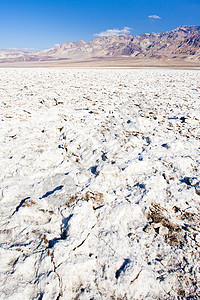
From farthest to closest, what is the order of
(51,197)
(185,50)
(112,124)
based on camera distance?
(185,50)
(112,124)
(51,197)

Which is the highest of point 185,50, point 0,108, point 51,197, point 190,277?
point 185,50

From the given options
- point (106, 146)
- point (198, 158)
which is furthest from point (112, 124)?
point (198, 158)

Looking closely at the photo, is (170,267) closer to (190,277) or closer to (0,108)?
(190,277)

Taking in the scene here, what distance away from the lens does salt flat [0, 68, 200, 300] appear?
996 mm

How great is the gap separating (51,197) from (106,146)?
1150 millimetres

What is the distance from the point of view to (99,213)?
1.42 m

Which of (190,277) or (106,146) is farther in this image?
(106,146)

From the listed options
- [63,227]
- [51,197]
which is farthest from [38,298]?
[51,197]

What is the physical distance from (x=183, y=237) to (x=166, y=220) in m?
0.17

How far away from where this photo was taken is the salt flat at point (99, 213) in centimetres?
100

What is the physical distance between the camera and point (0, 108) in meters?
4.12

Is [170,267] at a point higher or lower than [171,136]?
lower

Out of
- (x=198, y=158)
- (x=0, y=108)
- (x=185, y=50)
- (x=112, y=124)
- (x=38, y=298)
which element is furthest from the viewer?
(x=185, y=50)

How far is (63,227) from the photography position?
1.31 m
